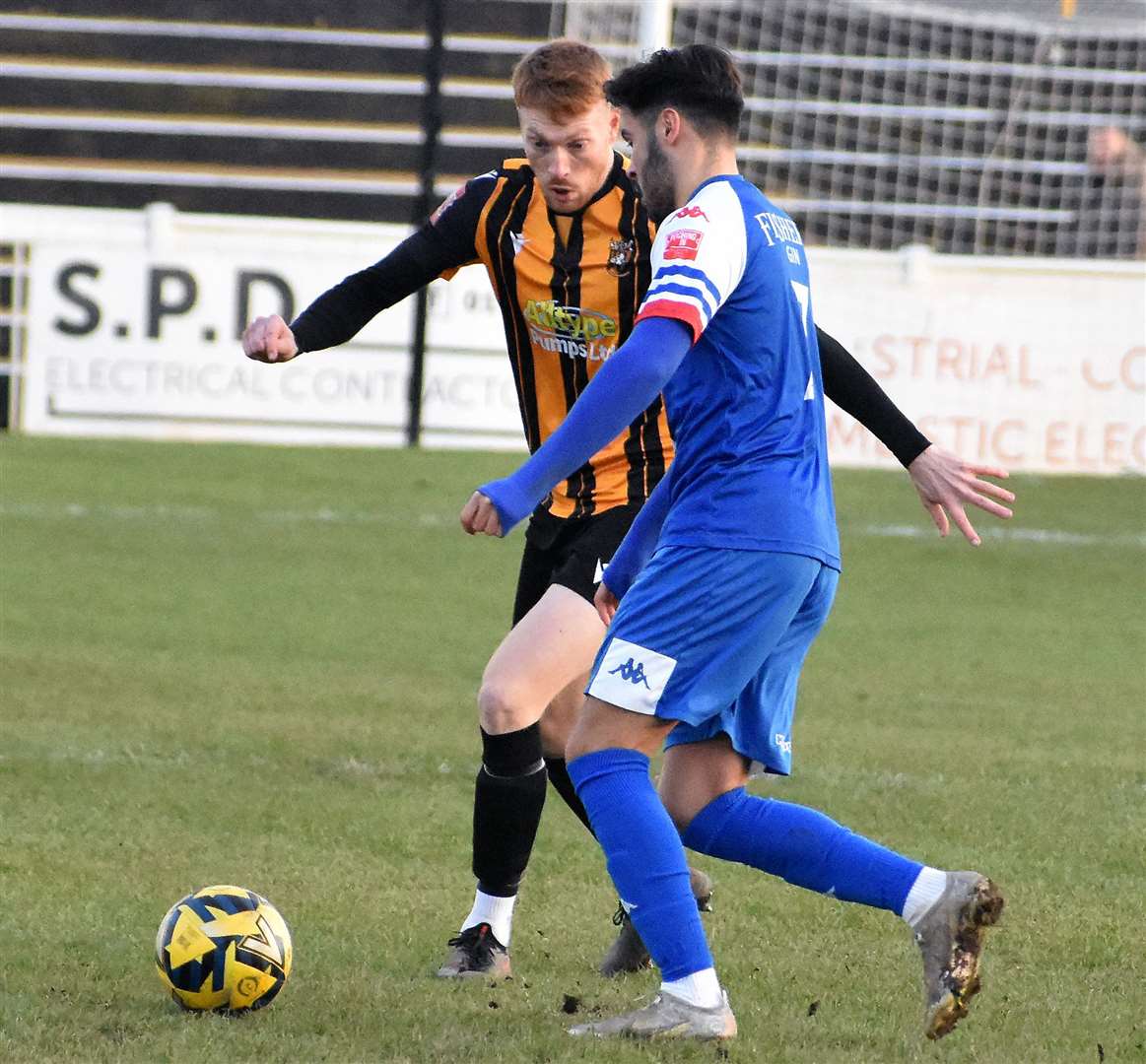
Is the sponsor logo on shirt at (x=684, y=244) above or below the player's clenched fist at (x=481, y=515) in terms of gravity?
above

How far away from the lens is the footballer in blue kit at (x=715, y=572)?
3596 mm

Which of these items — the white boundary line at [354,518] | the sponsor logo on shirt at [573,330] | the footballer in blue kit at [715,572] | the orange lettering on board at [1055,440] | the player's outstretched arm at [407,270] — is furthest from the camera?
the orange lettering on board at [1055,440]

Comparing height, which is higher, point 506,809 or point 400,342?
point 506,809

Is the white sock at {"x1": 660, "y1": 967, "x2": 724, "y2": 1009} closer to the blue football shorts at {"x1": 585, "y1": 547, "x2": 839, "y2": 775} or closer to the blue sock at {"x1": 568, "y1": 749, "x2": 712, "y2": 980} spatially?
the blue sock at {"x1": 568, "y1": 749, "x2": 712, "y2": 980}

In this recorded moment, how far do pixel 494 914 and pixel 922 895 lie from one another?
3.72 ft

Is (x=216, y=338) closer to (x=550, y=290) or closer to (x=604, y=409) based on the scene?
(x=550, y=290)

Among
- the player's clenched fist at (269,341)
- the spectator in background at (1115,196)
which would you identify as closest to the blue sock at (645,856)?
the player's clenched fist at (269,341)

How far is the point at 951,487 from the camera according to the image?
4.05 meters

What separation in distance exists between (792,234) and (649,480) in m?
1.04

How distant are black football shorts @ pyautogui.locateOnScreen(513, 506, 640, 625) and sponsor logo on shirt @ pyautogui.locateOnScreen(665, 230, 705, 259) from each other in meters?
1.09

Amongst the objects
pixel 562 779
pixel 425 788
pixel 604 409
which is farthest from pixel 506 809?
pixel 425 788

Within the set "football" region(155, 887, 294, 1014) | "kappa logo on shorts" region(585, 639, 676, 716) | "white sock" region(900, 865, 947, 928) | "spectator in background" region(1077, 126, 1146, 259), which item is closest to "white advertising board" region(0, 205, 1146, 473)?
"spectator in background" region(1077, 126, 1146, 259)

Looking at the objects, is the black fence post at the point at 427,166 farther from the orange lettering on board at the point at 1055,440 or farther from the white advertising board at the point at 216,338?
the orange lettering on board at the point at 1055,440

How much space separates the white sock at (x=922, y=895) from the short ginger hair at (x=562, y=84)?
182 centimetres
